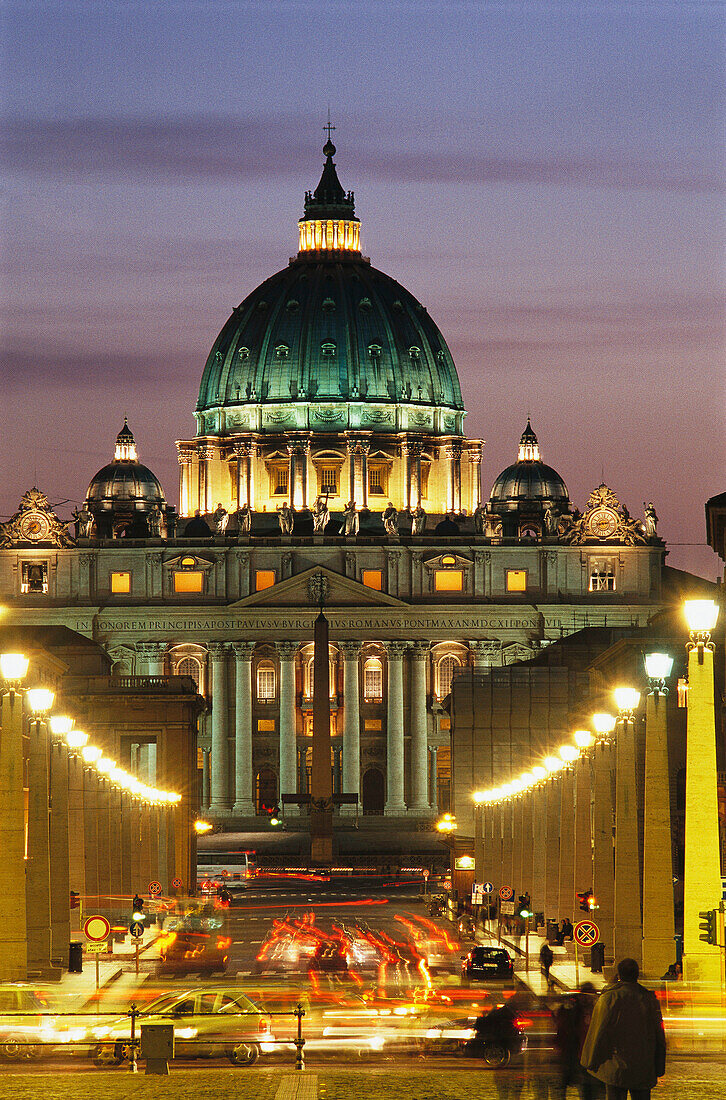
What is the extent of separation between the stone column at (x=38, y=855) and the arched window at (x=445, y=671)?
442 feet

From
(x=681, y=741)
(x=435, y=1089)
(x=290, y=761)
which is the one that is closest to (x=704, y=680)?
(x=435, y=1089)

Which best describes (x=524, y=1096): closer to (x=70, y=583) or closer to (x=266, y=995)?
(x=266, y=995)

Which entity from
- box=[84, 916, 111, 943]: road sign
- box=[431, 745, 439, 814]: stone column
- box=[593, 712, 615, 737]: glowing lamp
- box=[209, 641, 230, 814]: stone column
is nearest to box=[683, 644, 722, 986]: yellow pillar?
box=[593, 712, 615, 737]: glowing lamp

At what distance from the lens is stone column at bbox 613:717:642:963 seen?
50.3 metres

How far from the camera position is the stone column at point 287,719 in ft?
600

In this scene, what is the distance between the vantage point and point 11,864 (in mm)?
46281

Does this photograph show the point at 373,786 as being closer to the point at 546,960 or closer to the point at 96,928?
the point at 546,960

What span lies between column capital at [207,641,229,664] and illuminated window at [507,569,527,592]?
72.3 ft

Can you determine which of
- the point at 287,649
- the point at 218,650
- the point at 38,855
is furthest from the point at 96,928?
the point at 218,650

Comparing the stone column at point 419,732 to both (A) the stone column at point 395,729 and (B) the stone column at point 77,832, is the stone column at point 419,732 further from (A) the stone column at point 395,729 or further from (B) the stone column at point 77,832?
(B) the stone column at point 77,832


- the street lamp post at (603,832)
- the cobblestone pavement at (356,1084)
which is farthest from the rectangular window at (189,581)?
the cobblestone pavement at (356,1084)

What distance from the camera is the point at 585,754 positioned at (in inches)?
2527

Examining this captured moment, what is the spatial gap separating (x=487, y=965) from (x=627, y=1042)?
3306 cm

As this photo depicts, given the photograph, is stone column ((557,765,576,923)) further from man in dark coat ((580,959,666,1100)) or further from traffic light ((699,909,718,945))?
man in dark coat ((580,959,666,1100))
